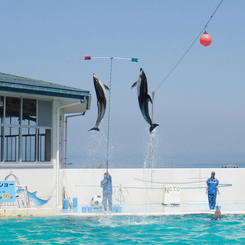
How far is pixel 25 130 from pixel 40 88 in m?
1.51

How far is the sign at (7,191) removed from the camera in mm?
13859

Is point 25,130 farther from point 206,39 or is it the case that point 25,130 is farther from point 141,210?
point 206,39

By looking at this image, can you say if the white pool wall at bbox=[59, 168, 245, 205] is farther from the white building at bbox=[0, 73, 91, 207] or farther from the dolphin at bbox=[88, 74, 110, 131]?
the dolphin at bbox=[88, 74, 110, 131]

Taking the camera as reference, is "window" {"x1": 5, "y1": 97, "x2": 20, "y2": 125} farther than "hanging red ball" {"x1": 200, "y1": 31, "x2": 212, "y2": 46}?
Yes

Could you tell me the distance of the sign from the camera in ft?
45.5

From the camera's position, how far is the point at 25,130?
14.7m

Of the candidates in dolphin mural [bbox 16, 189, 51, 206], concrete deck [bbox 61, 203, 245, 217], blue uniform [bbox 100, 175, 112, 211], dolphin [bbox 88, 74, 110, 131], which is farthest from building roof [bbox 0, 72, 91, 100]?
concrete deck [bbox 61, 203, 245, 217]

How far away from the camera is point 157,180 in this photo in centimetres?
1756

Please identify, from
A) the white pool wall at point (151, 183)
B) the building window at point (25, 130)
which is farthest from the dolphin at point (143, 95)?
the white pool wall at point (151, 183)

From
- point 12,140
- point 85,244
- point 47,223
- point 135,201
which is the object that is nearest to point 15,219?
point 47,223

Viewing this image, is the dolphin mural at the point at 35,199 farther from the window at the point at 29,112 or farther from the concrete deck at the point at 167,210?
the window at the point at 29,112

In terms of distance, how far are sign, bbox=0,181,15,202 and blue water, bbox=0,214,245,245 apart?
0.74m

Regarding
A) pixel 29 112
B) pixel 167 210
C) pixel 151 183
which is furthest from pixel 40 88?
pixel 151 183

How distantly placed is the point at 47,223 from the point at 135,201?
15.8 feet
